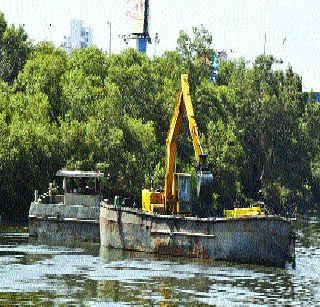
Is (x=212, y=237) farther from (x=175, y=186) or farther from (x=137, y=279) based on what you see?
(x=137, y=279)

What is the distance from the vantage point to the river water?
4803 cm

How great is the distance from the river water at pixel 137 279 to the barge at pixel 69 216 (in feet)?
20.5

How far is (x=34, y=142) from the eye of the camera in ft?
315

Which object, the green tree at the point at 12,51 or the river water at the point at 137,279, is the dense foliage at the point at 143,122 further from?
the river water at the point at 137,279

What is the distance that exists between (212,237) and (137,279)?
10351 mm

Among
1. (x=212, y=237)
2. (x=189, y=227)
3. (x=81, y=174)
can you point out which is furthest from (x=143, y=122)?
(x=212, y=237)

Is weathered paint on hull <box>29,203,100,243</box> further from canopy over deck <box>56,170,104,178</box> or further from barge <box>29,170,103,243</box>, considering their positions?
canopy over deck <box>56,170,104,178</box>

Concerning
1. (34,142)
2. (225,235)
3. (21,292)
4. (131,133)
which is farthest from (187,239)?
(131,133)

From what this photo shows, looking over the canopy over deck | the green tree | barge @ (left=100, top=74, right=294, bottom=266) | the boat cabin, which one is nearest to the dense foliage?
the green tree

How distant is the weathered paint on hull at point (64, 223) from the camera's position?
262 ft

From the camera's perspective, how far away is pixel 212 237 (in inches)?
2552

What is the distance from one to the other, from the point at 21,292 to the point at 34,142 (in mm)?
48404

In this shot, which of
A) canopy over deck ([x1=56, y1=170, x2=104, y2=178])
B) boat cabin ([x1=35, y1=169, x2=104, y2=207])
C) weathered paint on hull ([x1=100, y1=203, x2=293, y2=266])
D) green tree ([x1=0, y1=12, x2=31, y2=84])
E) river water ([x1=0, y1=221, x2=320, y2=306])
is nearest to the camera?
river water ([x1=0, y1=221, x2=320, y2=306])

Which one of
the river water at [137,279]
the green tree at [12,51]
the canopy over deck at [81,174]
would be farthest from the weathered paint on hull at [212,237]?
the green tree at [12,51]
